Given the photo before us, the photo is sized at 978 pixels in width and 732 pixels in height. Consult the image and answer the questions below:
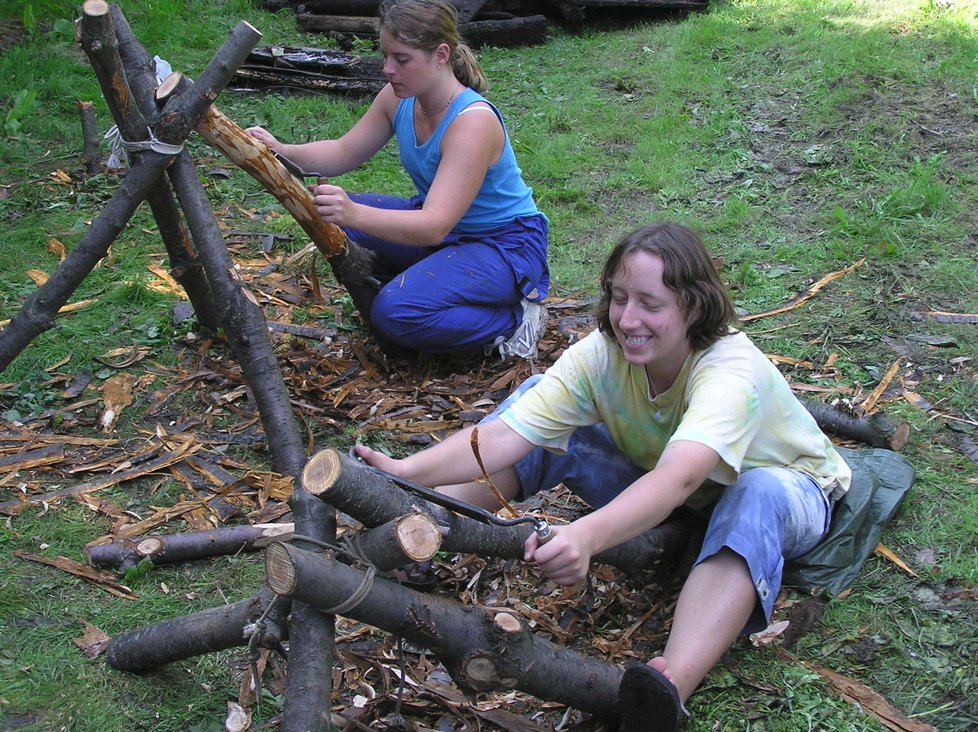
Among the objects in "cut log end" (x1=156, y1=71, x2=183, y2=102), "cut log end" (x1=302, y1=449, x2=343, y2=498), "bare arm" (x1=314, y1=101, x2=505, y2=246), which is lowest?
"cut log end" (x1=302, y1=449, x2=343, y2=498)

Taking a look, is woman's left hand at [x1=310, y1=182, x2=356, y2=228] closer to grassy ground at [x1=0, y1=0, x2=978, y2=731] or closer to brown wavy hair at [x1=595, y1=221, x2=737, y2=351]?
grassy ground at [x1=0, y1=0, x2=978, y2=731]

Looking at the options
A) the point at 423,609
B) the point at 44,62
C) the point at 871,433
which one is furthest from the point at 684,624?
the point at 44,62

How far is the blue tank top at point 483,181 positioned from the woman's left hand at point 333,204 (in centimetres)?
54

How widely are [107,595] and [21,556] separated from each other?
1.20ft

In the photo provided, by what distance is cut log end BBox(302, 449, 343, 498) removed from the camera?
2.32m

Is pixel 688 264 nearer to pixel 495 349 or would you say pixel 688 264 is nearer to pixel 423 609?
pixel 423 609

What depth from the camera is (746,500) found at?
2.89m

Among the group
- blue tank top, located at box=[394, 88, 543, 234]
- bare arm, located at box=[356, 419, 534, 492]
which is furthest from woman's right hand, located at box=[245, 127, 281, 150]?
bare arm, located at box=[356, 419, 534, 492]

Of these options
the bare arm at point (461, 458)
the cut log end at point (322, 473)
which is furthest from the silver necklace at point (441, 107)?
the cut log end at point (322, 473)

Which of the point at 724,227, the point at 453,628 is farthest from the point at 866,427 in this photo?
the point at 724,227

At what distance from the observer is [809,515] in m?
2.97

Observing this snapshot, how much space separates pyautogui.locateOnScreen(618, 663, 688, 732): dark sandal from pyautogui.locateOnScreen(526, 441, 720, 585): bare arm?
317 millimetres

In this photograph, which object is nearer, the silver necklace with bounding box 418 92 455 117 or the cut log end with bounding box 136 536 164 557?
the cut log end with bounding box 136 536 164 557

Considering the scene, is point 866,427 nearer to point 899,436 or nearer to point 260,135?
point 899,436
